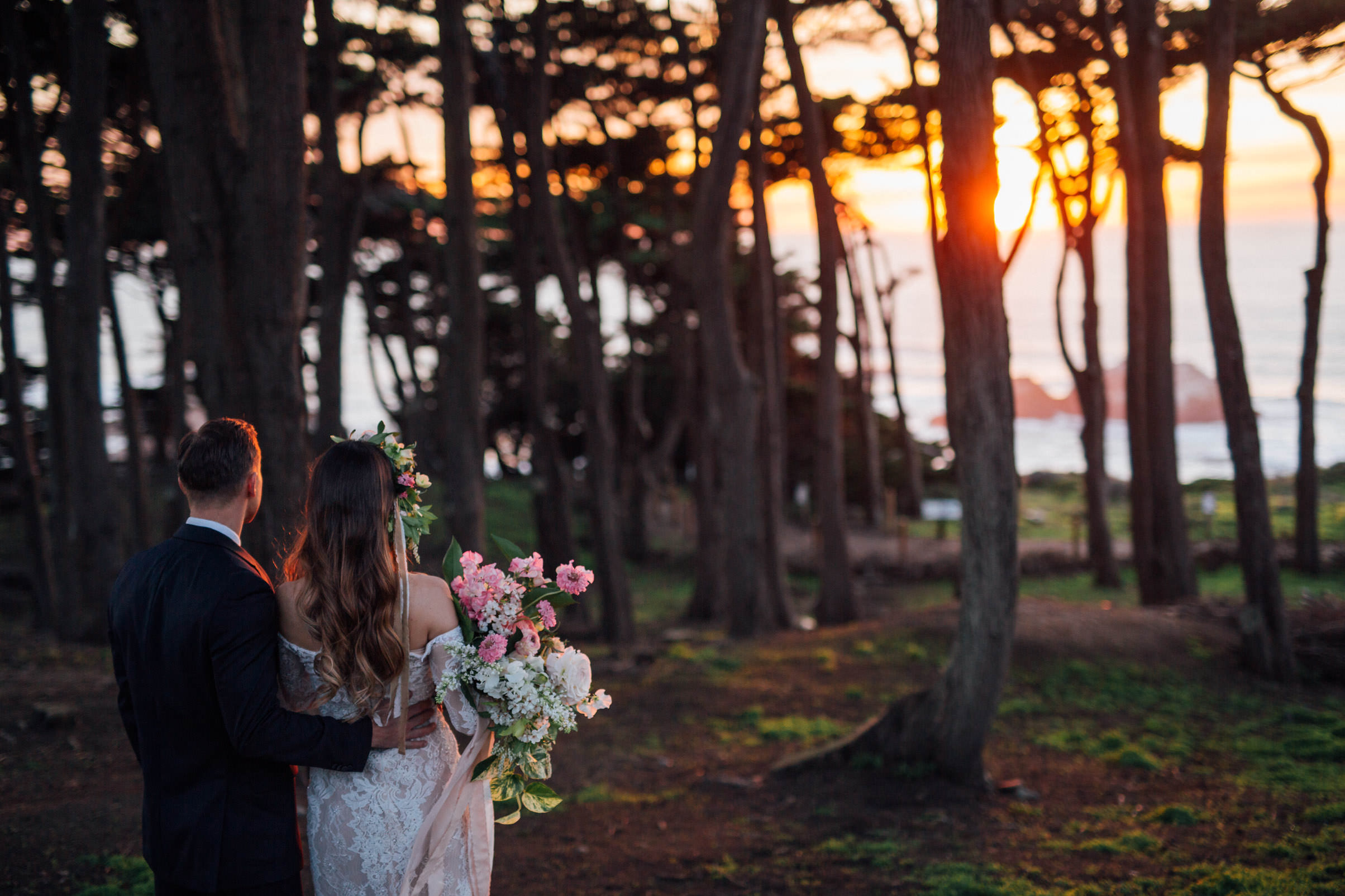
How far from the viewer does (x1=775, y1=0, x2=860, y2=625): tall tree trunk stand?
11.6m

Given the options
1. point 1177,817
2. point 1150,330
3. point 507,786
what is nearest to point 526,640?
point 507,786

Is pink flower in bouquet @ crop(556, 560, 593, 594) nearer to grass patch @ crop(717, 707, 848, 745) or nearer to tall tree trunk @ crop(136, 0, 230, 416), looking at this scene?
tall tree trunk @ crop(136, 0, 230, 416)

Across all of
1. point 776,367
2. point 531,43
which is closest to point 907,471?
point 776,367

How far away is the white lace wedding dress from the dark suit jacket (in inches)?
6.4

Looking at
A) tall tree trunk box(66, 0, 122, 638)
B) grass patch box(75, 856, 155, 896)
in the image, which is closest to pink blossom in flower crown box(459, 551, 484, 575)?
grass patch box(75, 856, 155, 896)

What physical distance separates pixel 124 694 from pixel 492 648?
0.95m

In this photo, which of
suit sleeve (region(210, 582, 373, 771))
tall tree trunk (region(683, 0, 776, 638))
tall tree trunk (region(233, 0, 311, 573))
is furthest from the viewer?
tall tree trunk (region(683, 0, 776, 638))

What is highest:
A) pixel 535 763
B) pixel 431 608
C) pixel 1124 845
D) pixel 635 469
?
pixel 635 469

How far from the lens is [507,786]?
2.79 meters

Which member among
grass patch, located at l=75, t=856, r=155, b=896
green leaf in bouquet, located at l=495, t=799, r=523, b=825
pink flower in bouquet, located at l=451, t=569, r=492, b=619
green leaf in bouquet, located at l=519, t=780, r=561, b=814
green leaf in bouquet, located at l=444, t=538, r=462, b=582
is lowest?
grass patch, located at l=75, t=856, r=155, b=896

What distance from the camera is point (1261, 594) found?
8078 mm

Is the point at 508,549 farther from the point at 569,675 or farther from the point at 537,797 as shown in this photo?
the point at 537,797

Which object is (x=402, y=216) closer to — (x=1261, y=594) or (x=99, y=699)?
(x=99, y=699)

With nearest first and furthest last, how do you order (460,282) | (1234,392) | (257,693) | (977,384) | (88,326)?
1. (257,693)
2. (977,384)
3. (1234,392)
4. (460,282)
5. (88,326)
